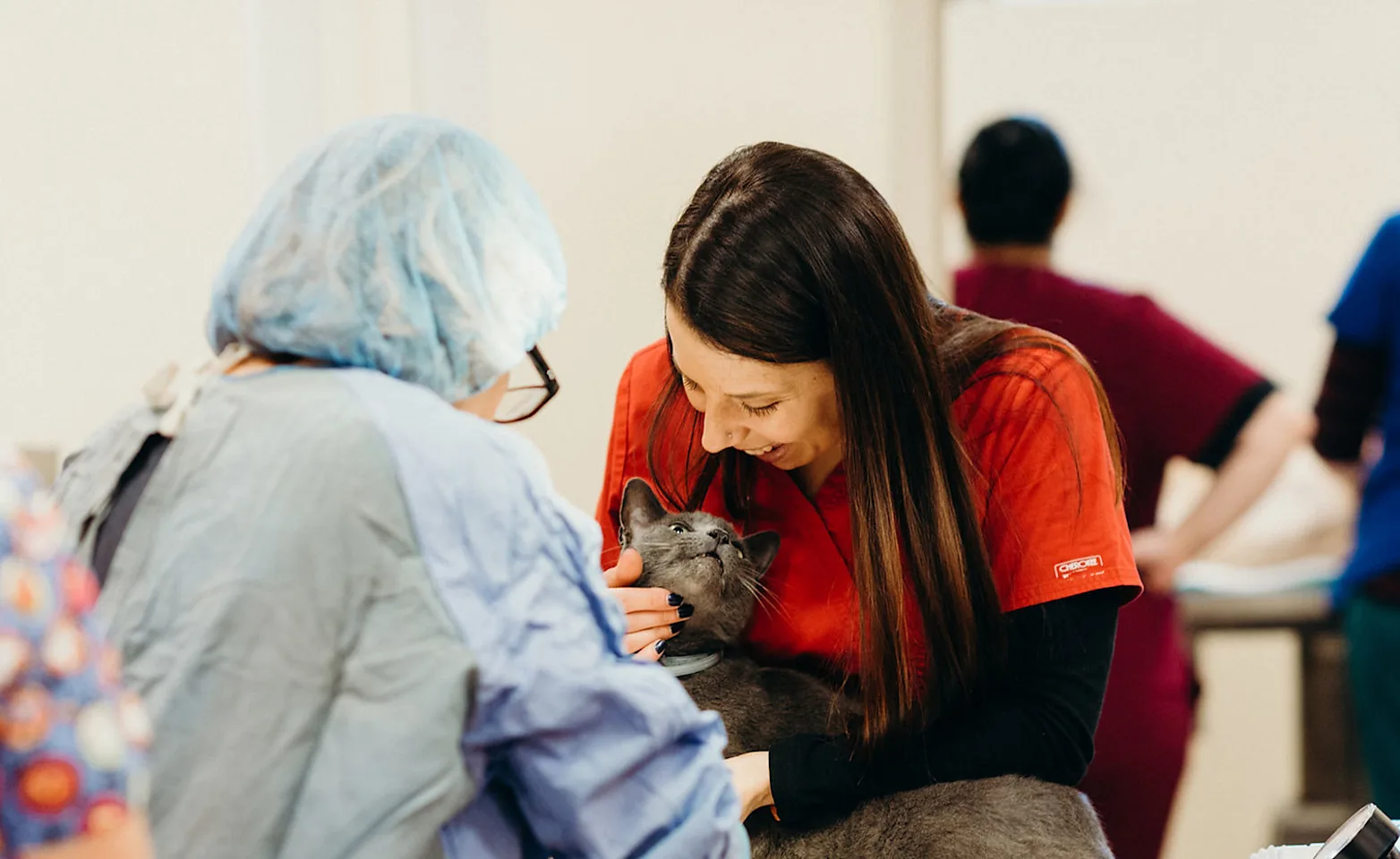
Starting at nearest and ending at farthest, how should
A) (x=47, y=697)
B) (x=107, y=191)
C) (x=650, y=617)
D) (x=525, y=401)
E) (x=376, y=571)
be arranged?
(x=47, y=697), (x=376, y=571), (x=525, y=401), (x=650, y=617), (x=107, y=191)

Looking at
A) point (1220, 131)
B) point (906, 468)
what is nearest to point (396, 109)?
point (906, 468)

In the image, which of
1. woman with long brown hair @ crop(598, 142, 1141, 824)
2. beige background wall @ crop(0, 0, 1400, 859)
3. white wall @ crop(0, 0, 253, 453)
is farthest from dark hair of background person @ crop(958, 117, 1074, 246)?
white wall @ crop(0, 0, 253, 453)

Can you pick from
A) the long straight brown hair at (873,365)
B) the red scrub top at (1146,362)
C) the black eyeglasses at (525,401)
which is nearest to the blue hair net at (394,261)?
the black eyeglasses at (525,401)

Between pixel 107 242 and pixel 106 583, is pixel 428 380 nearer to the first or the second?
pixel 106 583

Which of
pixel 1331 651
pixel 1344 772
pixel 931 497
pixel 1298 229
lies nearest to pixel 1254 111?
pixel 1298 229

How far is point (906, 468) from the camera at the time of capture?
49.4 inches

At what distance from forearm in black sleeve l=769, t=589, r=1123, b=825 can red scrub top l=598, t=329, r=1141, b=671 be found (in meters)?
Answer: 0.04

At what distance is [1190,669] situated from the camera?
257 centimetres

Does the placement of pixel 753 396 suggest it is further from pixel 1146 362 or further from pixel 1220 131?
pixel 1220 131

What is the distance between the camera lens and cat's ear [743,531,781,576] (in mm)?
1430

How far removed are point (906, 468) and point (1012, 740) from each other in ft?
0.95

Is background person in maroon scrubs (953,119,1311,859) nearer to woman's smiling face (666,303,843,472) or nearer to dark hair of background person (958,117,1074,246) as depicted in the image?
dark hair of background person (958,117,1074,246)

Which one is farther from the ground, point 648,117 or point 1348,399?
point 648,117

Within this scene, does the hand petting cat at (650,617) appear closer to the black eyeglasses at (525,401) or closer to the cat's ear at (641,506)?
the cat's ear at (641,506)
